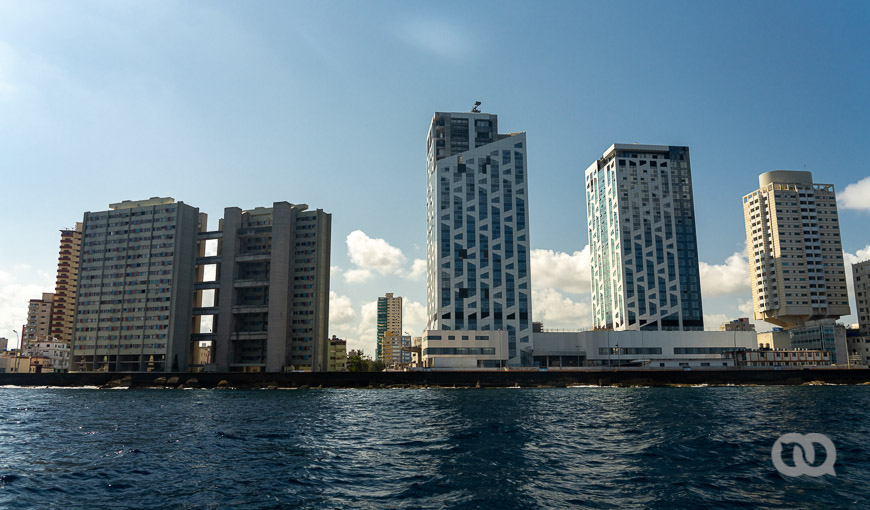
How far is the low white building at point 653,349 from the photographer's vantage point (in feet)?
586

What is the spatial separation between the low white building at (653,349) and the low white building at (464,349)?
18.0 m

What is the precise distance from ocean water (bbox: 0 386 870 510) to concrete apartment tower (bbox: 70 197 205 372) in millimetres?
121220

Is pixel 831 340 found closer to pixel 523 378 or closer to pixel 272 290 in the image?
pixel 523 378

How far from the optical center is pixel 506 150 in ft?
641

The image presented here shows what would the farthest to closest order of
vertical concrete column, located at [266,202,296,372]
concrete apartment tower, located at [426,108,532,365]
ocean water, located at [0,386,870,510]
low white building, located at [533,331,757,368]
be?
concrete apartment tower, located at [426,108,532,365] → low white building, located at [533,331,757,368] → vertical concrete column, located at [266,202,296,372] → ocean water, located at [0,386,870,510]

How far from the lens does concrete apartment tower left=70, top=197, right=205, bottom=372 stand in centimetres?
17412

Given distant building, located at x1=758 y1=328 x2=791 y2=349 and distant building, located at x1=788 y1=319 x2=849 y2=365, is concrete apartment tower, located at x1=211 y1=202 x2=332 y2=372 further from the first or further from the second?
distant building, located at x1=788 y1=319 x2=849 y2=365

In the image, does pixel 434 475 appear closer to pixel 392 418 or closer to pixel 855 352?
pixel 392 418

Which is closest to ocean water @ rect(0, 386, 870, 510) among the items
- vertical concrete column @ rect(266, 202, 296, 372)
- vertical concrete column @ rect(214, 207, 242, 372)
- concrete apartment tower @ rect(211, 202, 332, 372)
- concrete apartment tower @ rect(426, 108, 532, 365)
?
vertical concrete column @ rect(266, 202, 296, 372)

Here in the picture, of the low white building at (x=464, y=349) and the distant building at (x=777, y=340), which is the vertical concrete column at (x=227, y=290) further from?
the distant building at (x=777, y=340)

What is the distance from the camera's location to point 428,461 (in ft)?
108

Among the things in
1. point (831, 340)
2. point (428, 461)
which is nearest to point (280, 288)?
Answer: point (428, 461)

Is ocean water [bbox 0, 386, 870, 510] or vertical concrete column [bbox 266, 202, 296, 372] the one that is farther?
vertical concrete column [bbox 266, 202, 296, 372]

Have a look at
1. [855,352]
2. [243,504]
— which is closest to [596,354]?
[855,352]
